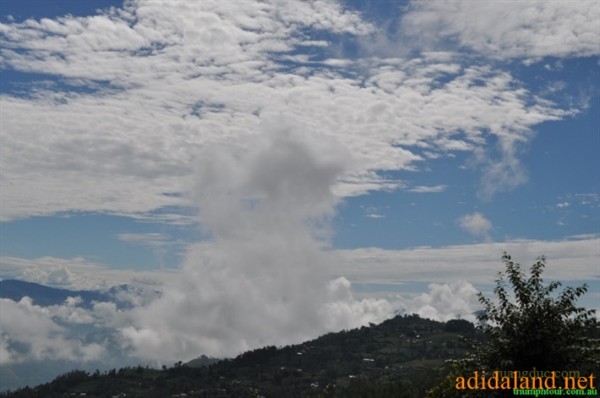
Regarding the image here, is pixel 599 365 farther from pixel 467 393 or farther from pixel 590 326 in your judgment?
pixel 467 393

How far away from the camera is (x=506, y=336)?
1204 inches

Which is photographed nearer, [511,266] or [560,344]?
[560,344]

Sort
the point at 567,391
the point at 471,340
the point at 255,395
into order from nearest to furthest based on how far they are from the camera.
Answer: the point at 567,391 < the point at 471,340 < the point at 255,395

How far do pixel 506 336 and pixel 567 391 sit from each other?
3846 mm

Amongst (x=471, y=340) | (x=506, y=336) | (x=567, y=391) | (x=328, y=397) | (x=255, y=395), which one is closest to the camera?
(x=567, y=391)

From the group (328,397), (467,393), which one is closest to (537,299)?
(467,393)

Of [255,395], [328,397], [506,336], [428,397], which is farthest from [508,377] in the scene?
[328,397]

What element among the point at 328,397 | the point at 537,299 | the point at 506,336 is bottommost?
the point at 328,397

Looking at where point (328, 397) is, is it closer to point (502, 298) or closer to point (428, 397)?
point (428, 397)

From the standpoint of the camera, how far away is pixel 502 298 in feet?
101

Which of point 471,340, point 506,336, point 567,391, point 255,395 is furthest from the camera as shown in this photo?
point 255,395

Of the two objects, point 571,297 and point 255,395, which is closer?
point 571,297

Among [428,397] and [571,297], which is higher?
[571,297]

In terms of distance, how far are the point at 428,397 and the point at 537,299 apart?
9.40m
